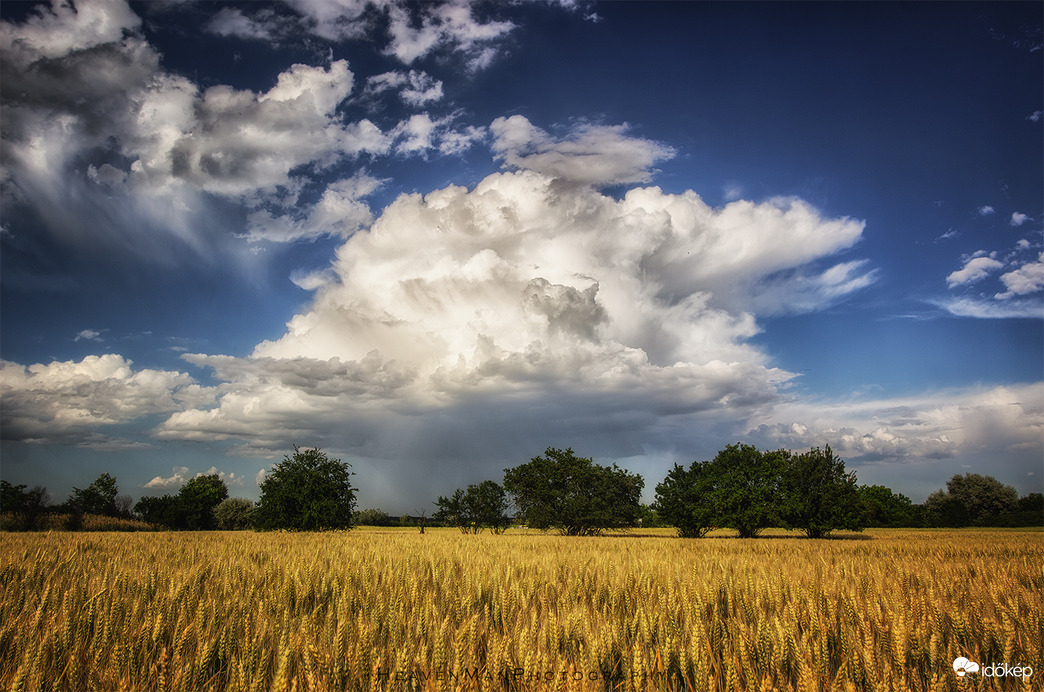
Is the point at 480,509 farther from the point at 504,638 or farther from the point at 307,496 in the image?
the point at 504,638

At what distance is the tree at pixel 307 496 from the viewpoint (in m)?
26.0

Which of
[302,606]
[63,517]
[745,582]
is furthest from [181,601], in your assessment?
[63,517]

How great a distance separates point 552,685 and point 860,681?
1.82 metres

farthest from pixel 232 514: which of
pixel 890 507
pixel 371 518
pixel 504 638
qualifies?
pixel 890 507

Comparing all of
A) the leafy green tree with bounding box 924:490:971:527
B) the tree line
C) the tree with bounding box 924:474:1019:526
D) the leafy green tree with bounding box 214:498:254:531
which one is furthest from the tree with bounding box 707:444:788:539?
the tree with bounding box 924:474:1019:526

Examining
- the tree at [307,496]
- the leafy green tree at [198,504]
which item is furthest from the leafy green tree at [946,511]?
the leafy green tree at [198,504]

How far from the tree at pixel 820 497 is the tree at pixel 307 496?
26.9 meters

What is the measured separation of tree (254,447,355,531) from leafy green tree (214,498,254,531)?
41855mm

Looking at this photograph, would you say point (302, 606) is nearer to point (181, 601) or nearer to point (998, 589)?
point (181, 601)

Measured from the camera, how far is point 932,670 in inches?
119

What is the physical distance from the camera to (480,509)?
5081 centimetres

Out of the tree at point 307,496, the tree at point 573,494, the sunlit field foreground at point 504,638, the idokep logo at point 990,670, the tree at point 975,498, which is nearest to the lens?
the sunlit field foreground at point 504,638

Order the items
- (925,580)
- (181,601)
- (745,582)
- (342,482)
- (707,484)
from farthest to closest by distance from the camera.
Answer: (707,484) < (342,482) < (925,580) < (745,582) < (181,601)

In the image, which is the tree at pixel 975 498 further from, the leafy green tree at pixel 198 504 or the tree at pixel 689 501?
the leafy green tree at pixel 198 504
